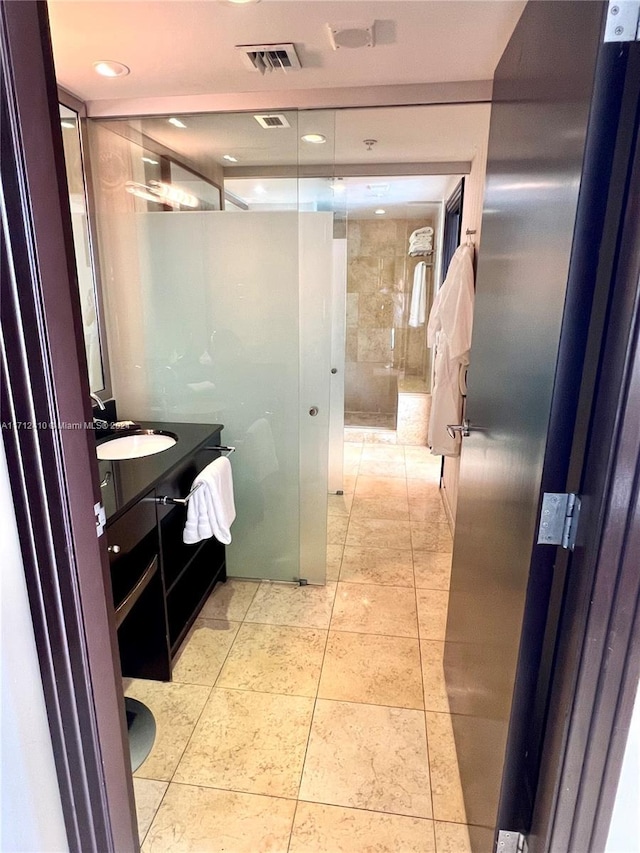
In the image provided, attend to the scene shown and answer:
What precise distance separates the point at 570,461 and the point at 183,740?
1.63 metres

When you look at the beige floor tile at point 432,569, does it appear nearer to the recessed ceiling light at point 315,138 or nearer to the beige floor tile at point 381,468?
the beige floor tile at point 381,468

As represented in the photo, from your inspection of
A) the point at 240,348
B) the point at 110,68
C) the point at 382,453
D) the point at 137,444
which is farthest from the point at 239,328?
the point at 382,453

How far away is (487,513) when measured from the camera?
1443 millimetres

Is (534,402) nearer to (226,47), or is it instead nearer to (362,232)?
(226,47)

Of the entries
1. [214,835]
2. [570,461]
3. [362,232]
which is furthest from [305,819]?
[362,232]

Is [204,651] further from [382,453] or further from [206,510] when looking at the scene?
[382,453]

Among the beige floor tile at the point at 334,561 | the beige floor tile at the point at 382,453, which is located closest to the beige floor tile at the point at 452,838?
the beige floor tile at the point at 334,561

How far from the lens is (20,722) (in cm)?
89

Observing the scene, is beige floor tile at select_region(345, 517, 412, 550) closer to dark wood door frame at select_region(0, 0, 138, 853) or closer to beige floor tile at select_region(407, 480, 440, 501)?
beige floor tile at select_region(407, 480, 440, 501)

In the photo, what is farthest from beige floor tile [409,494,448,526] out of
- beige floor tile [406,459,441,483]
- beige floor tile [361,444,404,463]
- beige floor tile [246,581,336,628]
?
beige floor tile [246,581,336,628]

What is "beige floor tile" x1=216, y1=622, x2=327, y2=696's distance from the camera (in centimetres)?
199

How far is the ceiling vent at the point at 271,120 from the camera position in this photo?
217cm

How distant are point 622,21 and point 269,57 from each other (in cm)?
134

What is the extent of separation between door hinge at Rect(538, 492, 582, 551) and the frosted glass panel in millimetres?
1725
